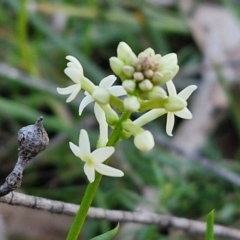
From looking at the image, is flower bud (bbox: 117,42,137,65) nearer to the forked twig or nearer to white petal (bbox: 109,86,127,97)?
white petal (bbox: 109,86,127,97)

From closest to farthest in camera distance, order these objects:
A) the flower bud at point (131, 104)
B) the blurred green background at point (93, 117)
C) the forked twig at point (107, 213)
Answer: the flower bud at point (131, 104) → the forked twig at point (107, 213) → the blurred green background at point (93, 117)

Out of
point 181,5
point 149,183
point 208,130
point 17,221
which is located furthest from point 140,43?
point 17,221

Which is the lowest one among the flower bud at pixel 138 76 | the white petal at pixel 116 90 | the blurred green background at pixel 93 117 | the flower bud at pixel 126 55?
the white petal at pixel 116 90

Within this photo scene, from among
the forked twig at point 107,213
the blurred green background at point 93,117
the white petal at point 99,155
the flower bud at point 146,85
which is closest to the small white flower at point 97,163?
the white petal at point 99,155

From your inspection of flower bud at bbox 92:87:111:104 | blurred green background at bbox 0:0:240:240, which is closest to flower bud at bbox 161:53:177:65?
flower bud at bbox 92:87:111:104

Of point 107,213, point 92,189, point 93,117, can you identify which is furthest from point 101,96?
point 93,117

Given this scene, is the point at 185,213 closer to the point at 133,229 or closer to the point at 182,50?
the point at 133,229

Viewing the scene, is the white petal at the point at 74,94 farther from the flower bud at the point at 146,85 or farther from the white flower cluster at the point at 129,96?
the flower bud at the point at 146,85

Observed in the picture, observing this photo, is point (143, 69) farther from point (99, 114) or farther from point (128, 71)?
point (99, 114)

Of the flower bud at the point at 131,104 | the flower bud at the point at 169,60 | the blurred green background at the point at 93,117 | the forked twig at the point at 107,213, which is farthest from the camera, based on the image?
the blurred green background at the point at 93,117
